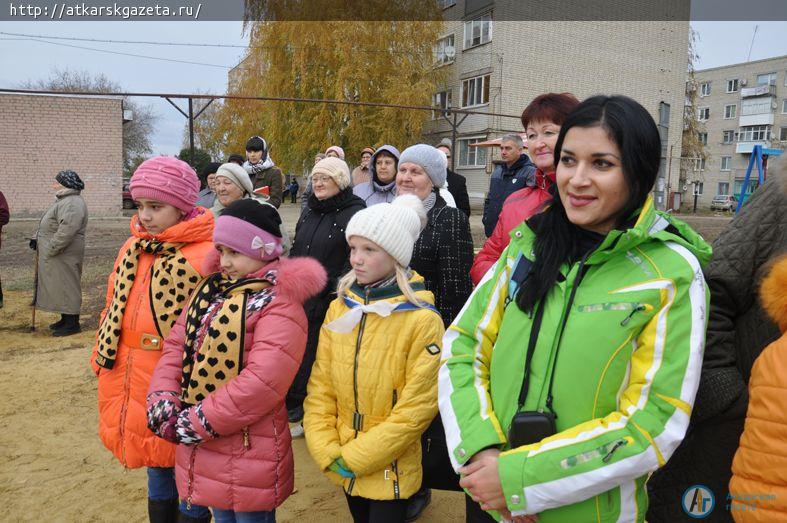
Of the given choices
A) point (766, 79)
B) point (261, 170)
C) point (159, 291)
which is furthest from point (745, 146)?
point (159, 291)

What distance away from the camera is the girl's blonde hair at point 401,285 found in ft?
7.50

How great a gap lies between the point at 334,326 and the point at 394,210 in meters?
0.58

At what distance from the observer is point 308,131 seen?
74.2ft

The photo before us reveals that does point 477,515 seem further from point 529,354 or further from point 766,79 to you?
point 766,79

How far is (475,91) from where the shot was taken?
26.9 metres

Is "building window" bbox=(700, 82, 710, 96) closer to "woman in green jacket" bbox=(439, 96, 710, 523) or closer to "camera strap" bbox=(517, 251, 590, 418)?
"woman in green jacket" bbox=(439, 96, 710, 523)

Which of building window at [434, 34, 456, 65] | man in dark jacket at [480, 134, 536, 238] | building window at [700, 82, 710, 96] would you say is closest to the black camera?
man in dark jacket at [480, 134, 536, 238]

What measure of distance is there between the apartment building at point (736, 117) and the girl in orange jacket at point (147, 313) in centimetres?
5569

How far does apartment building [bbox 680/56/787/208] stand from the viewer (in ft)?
175

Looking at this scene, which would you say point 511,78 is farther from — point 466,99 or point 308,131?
point 308,131

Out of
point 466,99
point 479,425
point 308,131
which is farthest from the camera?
point 466,99

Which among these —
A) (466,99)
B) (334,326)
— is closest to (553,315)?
(334,326)

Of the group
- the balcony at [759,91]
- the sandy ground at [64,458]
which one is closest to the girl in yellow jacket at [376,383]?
the sandy ground at [64,458]

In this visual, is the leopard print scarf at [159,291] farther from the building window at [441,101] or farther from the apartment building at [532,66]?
the building window at [441,101]
